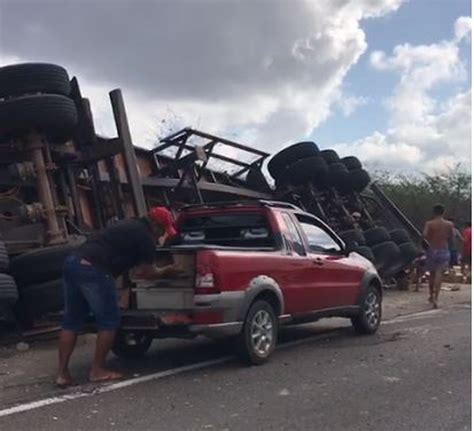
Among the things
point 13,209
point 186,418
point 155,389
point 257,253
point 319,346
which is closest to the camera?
point 186,418

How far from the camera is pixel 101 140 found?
37.7 ft

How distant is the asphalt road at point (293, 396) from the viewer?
17.6 ft

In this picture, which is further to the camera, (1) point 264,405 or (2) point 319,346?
(2) point 319,346

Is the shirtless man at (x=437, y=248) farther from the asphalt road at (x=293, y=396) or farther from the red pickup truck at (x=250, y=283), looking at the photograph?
the asphalt road at (x=293, y=396)

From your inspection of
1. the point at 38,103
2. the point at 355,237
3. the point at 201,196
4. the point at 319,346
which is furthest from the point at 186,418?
the point at 355,237

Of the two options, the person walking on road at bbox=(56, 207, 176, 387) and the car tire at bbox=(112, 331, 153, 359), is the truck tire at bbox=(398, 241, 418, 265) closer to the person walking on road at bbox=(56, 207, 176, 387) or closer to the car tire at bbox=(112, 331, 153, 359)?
the car tire at bbox=(112, 331, 153, 359)

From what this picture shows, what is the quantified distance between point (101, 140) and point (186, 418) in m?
6.81

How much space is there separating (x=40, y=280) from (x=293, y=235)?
305 centimetres

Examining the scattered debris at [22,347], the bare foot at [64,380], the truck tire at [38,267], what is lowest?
the bare foot at [64,380]

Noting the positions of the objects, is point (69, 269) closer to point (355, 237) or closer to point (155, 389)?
point (155, 389)

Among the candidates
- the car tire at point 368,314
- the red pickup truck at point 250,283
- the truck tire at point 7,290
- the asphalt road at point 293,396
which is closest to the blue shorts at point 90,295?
the red pickup truck at point 250,283

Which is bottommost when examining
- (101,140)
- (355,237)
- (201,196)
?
(355,237)

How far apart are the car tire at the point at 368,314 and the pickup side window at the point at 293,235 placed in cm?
155

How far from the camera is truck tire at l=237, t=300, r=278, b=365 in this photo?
24.1 feet
